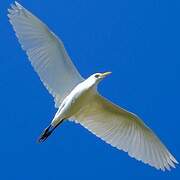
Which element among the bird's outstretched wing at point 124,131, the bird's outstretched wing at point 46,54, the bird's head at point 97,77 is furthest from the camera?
the bird's outstretched wing at point 124,131

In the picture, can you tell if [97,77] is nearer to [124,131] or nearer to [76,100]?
[76,100]

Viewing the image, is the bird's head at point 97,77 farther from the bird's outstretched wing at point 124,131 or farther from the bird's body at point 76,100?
the bird's outstretched wing at point 124,131

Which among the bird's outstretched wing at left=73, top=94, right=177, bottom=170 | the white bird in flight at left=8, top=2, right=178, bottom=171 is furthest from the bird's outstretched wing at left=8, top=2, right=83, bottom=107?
the bird's outstretched wing at left=73, top=94, right=177, bottom=170

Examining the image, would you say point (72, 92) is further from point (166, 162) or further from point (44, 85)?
point (166, 162)

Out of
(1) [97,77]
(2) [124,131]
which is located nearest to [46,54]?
(1) [97,77]

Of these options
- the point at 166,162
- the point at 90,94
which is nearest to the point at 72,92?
the point at 90,94

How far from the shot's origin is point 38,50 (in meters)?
25.2

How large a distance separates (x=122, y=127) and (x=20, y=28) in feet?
9.34

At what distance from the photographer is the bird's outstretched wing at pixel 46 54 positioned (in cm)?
2480

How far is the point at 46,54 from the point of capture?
25.3 m

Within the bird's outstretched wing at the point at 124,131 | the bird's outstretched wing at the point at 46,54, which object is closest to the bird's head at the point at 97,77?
the bird's outstretched wing at the point at 46,54

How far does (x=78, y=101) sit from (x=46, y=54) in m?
1.14

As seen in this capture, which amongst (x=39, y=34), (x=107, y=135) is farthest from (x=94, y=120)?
(x=39, y=34)

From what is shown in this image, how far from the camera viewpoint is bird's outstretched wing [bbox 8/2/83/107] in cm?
2480
